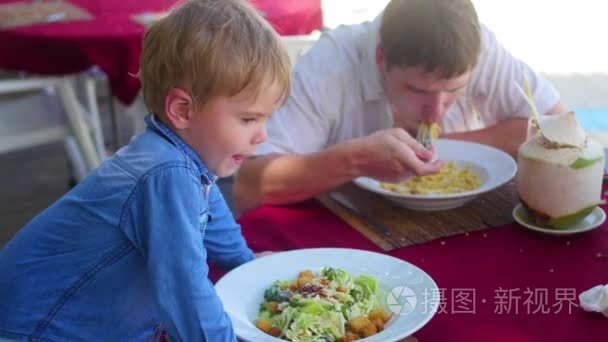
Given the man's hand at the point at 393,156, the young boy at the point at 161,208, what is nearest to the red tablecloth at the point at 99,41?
the man's hand at the point at 393,156

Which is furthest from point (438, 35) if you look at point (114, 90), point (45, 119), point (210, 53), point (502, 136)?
point (45, 119)

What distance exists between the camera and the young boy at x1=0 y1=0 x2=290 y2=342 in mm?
937

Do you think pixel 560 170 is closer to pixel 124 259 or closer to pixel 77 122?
pixel 124 259

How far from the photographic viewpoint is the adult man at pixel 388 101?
4.93ft

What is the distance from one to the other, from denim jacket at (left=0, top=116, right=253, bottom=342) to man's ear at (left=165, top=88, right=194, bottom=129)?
1.0 inches

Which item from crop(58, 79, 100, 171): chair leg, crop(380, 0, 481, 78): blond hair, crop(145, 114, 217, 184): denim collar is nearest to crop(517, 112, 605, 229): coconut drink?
crop(380, 0, 481, 78): blond hair

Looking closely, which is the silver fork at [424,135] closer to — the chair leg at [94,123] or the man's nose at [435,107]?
the man's nose at [435,107]

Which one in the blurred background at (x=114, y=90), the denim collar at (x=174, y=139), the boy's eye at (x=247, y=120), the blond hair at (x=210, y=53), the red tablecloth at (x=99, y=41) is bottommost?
the blurred background at (x=114, y=90)

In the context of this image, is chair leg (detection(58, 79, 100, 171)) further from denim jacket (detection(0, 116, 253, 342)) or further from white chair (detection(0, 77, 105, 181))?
denim jacket (detection(0, 116, 253, 342))

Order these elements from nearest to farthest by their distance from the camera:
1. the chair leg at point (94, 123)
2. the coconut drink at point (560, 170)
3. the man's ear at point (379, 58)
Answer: the coconut drink at point (560, 170)
the man's ear at point (379, 58)
the chair leg at point (94, 123)

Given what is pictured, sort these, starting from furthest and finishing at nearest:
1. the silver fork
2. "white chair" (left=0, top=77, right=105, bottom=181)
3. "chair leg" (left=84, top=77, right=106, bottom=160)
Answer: "chair leg" (left=84, top=77, right=106, bottom=160) → "white chair" (left=0, top=77, right=105, bottom=181) → the silver fork

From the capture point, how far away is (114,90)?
3.12m

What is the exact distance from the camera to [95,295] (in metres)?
1.06

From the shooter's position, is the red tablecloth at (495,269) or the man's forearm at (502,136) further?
the man's forearm at (502,136)
